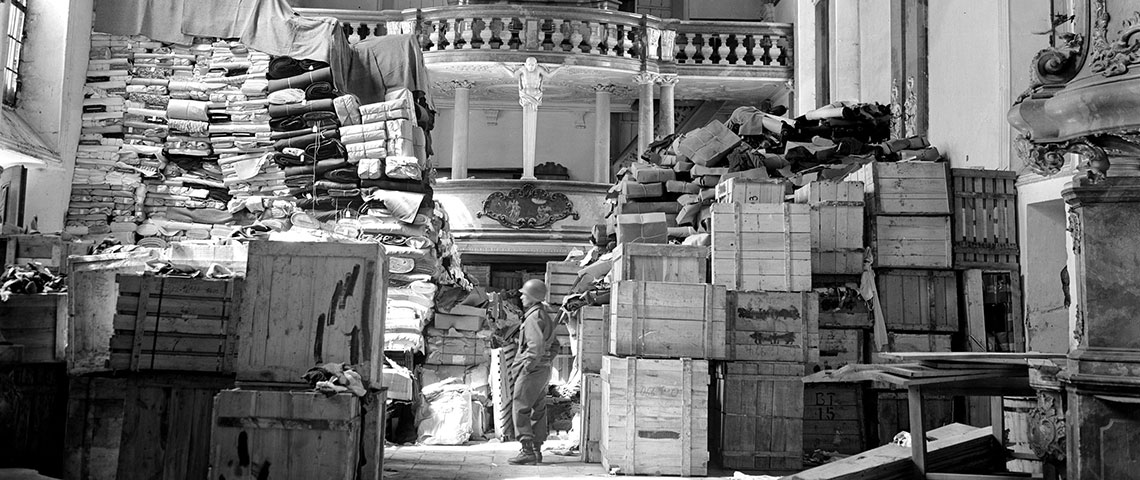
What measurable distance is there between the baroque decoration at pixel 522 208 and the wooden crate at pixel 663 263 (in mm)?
10257

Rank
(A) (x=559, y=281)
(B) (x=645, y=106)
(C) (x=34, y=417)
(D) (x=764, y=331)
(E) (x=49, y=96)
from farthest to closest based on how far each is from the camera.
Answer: (B) (x=645, y=106) < (A) (x=559, y=281) < (E) (x=49, y=96) < (D) (x=764, y=331) < (C) (x=34, y=417)

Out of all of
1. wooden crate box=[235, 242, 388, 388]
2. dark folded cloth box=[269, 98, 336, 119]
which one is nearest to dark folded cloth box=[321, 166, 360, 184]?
dark folded cloth box=[269, 98, 336, 119]

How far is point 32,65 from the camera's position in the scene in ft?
45.5

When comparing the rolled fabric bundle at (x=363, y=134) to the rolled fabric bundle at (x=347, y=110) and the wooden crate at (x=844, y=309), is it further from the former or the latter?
the wooden crate at (x=844, y=309)

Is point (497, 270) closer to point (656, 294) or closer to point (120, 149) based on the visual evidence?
point (120, 149)

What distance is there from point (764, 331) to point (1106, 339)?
5.00 m

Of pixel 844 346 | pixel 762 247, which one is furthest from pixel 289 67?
pixel 844 346

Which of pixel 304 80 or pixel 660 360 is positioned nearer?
pixel 660 360

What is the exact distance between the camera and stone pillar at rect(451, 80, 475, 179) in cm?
2116

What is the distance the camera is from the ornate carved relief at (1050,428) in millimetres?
5973

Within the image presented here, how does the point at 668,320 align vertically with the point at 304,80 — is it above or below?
below

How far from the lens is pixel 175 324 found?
26.8 feet

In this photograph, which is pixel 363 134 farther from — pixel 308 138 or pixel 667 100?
pixel 667 100

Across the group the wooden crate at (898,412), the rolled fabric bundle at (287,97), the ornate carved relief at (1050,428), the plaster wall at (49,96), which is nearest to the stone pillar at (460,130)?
the rolled fabric bundle at (287,97)
